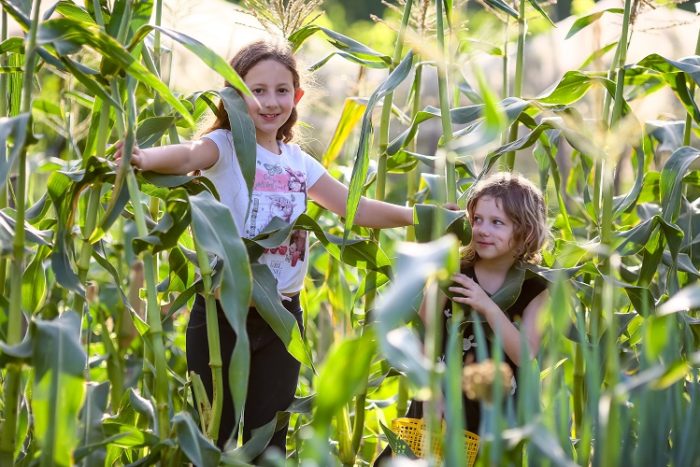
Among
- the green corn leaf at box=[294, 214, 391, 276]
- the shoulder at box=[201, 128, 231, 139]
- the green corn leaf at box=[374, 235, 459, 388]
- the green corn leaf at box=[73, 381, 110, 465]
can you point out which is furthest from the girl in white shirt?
the green corn leaf at box=[374, 235, 459, 388]

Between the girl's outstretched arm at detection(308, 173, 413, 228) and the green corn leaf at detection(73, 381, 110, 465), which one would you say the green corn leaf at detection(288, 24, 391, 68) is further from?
the green corn leaf at detection(73, 381, 110, 465)

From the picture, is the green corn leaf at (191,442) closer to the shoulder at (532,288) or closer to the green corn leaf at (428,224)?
the green corn leaf at (428,224)

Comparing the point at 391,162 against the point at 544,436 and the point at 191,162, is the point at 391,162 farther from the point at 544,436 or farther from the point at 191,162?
the point at 544,436

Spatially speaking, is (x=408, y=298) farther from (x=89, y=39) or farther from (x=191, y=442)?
(x=89, y=39)

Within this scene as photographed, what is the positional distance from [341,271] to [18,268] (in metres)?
1.10

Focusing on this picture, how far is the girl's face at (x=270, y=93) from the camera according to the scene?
2.13 metres

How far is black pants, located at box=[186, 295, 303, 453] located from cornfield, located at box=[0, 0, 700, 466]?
0.09 metres

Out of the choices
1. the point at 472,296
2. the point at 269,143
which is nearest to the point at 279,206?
the point at 269,143

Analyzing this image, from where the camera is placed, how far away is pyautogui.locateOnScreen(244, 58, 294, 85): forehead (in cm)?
213

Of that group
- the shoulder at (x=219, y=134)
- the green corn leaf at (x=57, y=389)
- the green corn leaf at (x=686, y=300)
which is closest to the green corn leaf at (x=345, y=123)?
the shoulder at (x=219, y=134)

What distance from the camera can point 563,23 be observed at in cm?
414

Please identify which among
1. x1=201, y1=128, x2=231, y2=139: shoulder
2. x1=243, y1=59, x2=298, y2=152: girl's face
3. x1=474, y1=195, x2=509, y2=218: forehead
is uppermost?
x1=243, y1=59, x2=298, y2=152: girl's face

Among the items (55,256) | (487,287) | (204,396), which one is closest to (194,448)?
(204,396)

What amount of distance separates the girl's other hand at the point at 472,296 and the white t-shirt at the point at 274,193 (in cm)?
38
